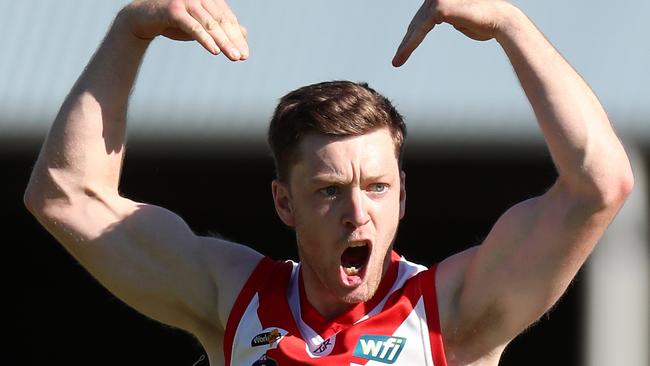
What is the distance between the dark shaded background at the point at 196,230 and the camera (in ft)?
30.9

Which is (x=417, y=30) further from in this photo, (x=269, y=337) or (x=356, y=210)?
(x=269, y=337)

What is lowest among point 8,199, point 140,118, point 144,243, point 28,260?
point 28,260

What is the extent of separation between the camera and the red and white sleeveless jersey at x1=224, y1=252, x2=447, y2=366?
454 cm

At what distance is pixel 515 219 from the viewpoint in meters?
4.48

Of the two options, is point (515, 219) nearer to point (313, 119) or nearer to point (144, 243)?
point (313, 119)

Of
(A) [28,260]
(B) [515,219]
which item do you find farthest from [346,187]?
(A) [28,260]

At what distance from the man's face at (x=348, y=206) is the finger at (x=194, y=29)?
0.47 meters

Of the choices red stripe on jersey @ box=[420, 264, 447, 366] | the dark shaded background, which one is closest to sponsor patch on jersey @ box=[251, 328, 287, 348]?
red stripe on jersey @ box=[420, 264, 447, 366]

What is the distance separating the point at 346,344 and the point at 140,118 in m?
5.21

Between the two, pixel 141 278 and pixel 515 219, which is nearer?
pixel 515 219

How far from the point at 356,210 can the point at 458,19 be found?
68 centimetres

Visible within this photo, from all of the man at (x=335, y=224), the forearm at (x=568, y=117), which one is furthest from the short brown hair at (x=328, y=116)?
the forearm at (x=568, y=117)

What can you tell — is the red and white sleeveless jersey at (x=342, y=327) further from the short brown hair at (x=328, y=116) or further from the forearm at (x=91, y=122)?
the forearm at (x=91, y=122)

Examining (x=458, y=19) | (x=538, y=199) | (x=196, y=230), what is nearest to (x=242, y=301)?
(x=538, y=199)
